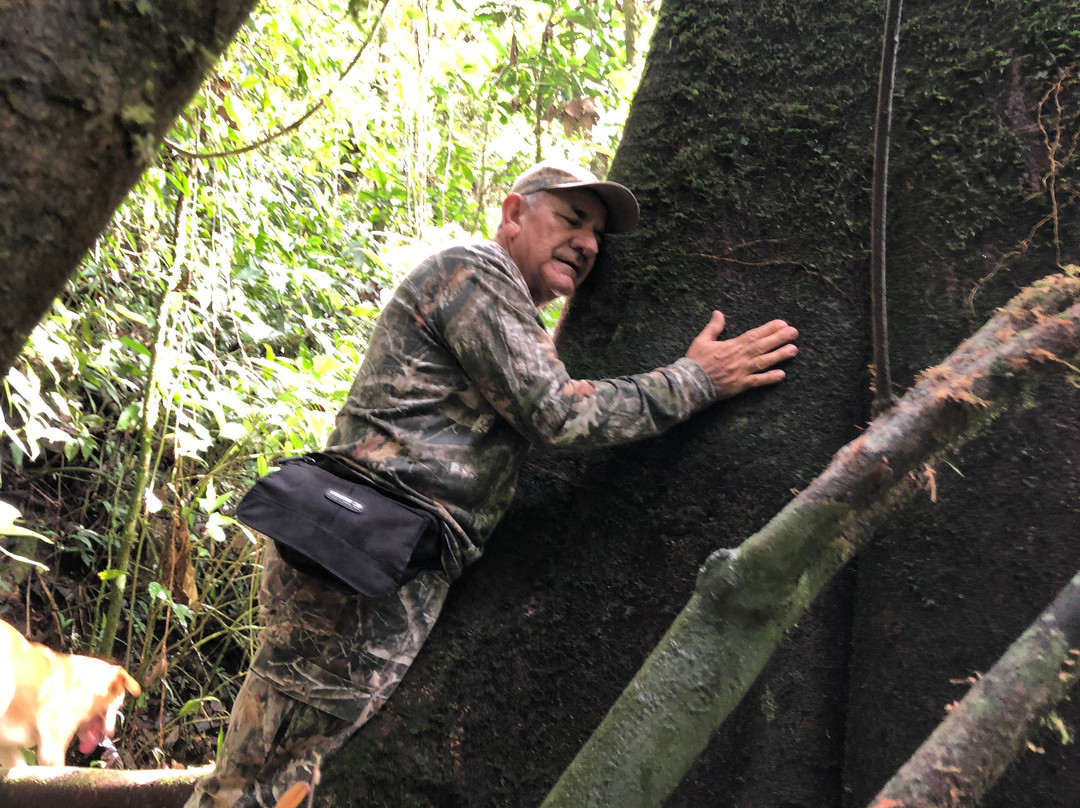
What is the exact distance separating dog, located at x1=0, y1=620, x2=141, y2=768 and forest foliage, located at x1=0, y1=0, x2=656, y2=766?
784mm

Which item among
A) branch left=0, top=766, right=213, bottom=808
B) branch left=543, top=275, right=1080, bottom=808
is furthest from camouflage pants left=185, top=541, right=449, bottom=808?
branch left=543, top=275, right=1080, bottom=808

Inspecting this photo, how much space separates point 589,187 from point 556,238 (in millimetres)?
190

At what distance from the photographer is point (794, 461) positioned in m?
1.80

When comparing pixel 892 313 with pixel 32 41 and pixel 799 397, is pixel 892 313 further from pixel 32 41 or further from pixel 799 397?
pixel 32 41

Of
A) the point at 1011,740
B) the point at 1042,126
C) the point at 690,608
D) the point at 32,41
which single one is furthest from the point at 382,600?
the point at 1042,126

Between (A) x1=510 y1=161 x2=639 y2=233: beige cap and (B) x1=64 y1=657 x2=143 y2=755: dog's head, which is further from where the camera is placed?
(B) x1=64 y1=657 x2=143 y2=755: dog's head

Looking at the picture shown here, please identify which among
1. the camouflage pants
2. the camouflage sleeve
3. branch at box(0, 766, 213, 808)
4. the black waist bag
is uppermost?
the camouflage sleeve

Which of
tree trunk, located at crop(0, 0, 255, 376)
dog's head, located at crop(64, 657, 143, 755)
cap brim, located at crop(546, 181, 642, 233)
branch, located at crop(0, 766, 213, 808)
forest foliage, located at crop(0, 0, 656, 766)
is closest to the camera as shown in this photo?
tree trunk, located at crop(0, 0, 255, 376)

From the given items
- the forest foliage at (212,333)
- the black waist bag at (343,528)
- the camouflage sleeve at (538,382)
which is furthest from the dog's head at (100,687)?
the camouflage sleeve at (538,382)

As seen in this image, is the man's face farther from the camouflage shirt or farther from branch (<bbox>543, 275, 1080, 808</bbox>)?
branch (<bbox>543, 275, 1080, 808</bbox>)

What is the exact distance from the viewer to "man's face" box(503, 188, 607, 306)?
2266 millimetres

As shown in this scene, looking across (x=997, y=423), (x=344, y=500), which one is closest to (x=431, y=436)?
(x=344, y=500)

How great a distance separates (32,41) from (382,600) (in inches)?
58.3

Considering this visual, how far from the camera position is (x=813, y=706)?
1708 mm
